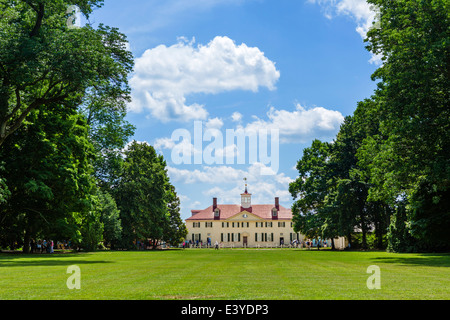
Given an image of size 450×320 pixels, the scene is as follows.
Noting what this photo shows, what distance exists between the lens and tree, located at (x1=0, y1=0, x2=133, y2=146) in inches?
1013

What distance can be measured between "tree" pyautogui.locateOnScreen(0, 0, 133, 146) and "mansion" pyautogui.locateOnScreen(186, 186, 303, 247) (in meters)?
91.0

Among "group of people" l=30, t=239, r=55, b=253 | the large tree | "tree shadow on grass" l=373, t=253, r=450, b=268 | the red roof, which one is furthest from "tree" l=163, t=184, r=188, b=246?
"tree shadow on grass" l=373, t=253, r=450, b=268

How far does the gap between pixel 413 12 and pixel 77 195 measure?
73.9 feet

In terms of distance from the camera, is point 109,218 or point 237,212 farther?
point 237,212

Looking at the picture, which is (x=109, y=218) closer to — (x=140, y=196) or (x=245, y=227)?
(x=140, y=196)

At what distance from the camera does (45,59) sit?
26.0 metres

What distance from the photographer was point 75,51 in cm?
2639

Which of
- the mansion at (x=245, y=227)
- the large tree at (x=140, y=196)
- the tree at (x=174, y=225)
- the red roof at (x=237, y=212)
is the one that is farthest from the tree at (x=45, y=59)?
the red roof at (x=237, y=212)

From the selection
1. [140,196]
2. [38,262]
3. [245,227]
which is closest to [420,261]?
[38,262]

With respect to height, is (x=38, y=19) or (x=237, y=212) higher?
(x=38, y=19)

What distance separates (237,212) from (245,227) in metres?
5.56

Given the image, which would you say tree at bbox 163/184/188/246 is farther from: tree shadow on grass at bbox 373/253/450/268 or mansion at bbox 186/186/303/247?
tree shadow on grass at bbox 373/253/450/268
